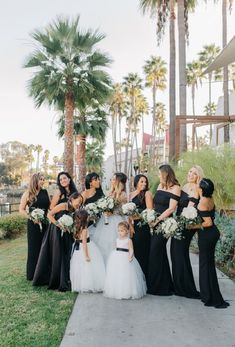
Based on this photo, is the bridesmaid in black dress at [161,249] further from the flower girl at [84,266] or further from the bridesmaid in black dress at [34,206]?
the bridesmaid in black dress at [34,206]

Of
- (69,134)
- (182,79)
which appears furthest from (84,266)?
(69,134)

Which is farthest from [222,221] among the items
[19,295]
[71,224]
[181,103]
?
[181,103]

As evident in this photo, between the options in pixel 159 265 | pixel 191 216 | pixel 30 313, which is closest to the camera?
pixel 30 313

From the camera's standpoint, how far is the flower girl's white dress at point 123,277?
5730mm

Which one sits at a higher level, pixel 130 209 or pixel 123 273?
pixel 130 209

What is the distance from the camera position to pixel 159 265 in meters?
6.02

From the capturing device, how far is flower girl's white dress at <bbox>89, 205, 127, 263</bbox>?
6.54m

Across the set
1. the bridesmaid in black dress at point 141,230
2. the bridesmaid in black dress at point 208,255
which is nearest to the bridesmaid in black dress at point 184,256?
the bridesmaid in black dress at point 208,255

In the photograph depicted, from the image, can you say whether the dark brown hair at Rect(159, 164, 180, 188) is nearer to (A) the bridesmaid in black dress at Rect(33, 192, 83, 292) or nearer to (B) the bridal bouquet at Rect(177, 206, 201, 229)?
(B) the bridal bouquet at Rect(177, 206, 201, 229)

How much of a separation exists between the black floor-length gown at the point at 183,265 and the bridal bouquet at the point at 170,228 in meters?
0.25

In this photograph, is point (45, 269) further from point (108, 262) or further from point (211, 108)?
point (211, 108)

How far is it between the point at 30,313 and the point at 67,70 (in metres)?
15.4

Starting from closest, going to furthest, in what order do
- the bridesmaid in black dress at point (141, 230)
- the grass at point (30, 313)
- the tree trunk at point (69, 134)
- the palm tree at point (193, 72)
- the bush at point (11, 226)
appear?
the grass at point (30, 313) < the bridesmaid in black dress at point (141, 230) < the bush at point (11, 226) < the tree trunk at point (69, 134) < the palm tree at point (193, 72)

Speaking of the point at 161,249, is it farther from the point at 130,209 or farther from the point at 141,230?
the point at 130,209
